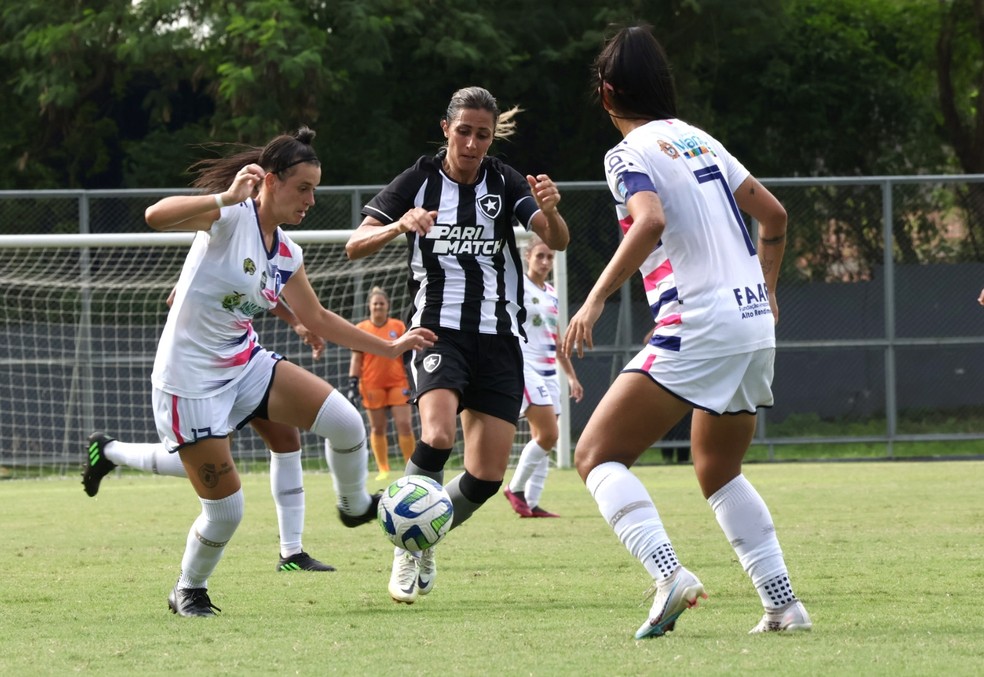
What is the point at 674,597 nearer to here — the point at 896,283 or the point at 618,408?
the point at 618,408

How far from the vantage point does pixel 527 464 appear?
10.6m

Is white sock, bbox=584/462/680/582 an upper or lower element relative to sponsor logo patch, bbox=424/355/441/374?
lower

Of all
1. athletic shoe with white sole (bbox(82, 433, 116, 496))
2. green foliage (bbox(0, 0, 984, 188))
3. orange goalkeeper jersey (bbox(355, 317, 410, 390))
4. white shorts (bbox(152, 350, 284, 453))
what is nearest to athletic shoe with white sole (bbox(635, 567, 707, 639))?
white shorts (bbox(152, 350, 284, 453))

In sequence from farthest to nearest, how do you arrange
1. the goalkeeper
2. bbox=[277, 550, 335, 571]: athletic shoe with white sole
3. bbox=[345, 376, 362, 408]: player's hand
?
bbox=[345, 376, 362, 408]: player's hand, the goalkeeper, bbox=[277, 550, 335, 571]: athletic shoe with white sole

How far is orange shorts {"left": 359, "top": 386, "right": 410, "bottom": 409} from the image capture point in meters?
14.8

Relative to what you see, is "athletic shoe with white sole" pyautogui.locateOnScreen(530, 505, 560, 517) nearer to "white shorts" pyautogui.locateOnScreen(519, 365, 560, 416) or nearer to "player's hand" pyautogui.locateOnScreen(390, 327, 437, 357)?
"white shorts" pyautogui.locateOnScreen(519, 365, 560, 416)

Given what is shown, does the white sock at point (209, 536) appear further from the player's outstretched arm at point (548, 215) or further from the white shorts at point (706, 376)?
the white shorts at point (706, 376)

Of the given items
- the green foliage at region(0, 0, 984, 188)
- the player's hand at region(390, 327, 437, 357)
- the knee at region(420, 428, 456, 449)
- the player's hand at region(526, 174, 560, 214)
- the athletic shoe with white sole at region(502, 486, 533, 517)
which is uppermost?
the green foliage at region(0, 0, 984, 188)

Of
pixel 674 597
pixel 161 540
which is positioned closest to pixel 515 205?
pixel 674 597

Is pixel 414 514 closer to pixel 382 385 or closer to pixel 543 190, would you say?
pixel 543 190

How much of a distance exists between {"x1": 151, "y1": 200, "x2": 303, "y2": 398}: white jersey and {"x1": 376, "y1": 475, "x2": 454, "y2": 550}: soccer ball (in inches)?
31.6

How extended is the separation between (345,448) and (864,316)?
1234 cm

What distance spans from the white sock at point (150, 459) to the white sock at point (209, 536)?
135 centimetres


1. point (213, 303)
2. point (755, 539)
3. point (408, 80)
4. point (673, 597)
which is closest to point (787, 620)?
point (755, 539)
